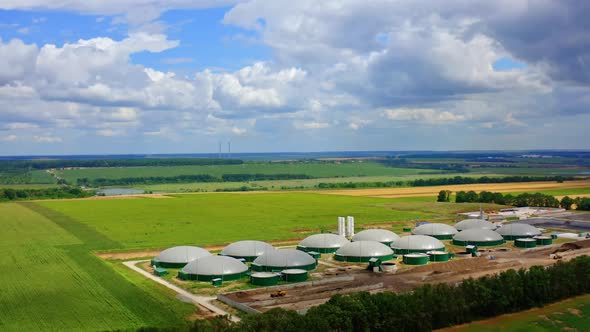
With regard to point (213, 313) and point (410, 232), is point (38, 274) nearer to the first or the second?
point (213, 313)

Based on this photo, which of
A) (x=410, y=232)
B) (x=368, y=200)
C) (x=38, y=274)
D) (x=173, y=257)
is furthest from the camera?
(x=368, y=200)

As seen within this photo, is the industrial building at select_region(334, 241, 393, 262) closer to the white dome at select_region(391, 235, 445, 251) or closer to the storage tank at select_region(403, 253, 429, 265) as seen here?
the storage tank at select_region(403, 253, 429, 265)

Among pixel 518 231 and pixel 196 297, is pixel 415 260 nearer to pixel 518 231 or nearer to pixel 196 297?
pixel 518 231

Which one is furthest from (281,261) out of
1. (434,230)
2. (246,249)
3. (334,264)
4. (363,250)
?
(434,230)

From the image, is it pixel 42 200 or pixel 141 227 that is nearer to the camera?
pixel 141 227

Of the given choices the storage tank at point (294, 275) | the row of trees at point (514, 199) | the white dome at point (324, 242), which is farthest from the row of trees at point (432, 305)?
the row of trees at point (514, 199)

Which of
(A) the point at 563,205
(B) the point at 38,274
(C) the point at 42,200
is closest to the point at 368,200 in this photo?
(A) the point at 563,205

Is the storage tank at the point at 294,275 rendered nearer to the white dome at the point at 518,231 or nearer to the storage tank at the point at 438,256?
the storage tank at the point at 438,256
